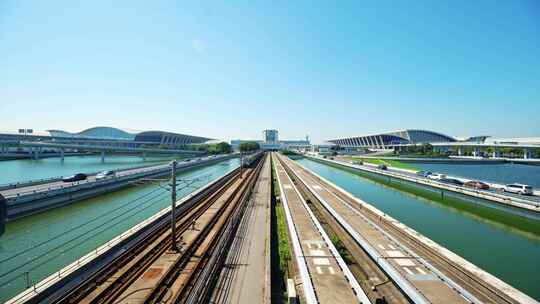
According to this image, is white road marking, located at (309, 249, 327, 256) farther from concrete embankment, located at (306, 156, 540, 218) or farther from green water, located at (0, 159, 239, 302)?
concrete embankment, located at (306, 156, 540, 218)

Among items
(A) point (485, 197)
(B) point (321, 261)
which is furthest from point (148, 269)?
(A) point (485, 197)

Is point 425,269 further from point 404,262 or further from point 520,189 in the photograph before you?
point 520,189

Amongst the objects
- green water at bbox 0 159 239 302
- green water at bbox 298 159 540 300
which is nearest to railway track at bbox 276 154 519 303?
green water at bbox 298 159 540 300

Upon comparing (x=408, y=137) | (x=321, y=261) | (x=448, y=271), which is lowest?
(x=448, y=271)

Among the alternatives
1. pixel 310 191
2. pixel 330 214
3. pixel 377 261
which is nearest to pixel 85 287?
pixel 377 261

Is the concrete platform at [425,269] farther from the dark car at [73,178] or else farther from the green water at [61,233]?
the dark car at [73,178]
